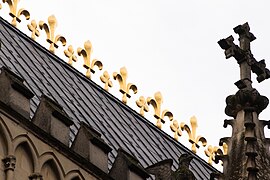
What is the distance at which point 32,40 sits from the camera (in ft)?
122

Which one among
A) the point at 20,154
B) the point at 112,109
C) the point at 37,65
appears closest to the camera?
the point at 20,154

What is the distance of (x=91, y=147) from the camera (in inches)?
1135

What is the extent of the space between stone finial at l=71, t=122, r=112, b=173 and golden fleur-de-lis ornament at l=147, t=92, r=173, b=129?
10.2 meters

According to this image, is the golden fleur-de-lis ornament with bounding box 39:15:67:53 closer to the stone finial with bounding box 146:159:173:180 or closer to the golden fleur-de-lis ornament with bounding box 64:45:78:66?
the golden fleur-de-lis ornament with bounding box 64:45:78:66

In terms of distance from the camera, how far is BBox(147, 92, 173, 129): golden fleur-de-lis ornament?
39.4 meters

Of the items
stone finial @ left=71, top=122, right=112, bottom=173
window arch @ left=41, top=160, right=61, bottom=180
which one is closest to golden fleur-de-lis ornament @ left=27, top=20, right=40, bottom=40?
stone finial @ left=71, top=122, right=112, bottom=173

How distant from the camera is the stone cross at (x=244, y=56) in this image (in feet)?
80.9

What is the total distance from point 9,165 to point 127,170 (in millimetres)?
3598

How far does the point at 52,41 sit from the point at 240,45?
12.7 metres

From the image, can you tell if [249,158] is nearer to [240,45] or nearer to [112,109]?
[240,45]

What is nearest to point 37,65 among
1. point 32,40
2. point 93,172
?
point 32,40

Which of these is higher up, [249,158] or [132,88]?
[132,88]

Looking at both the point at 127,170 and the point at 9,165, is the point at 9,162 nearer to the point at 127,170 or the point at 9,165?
the point at 9,165

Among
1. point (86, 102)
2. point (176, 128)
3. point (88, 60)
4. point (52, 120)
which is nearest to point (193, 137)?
point (176, 128)
